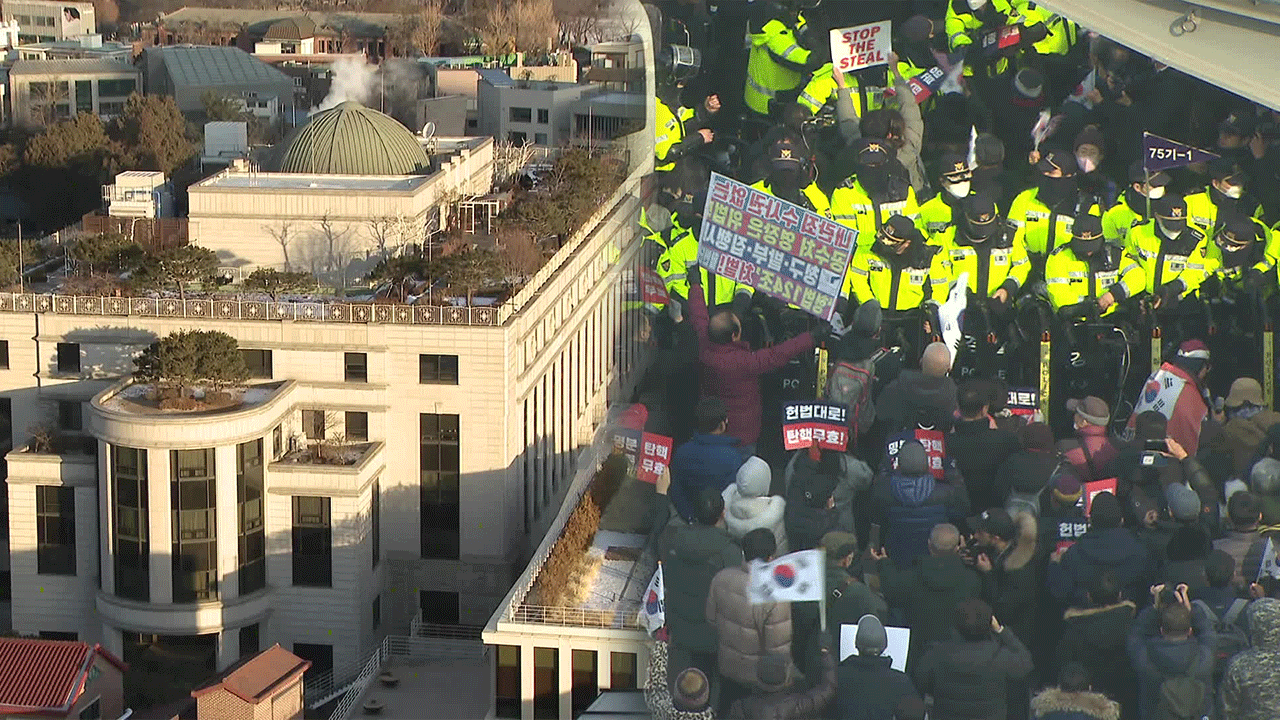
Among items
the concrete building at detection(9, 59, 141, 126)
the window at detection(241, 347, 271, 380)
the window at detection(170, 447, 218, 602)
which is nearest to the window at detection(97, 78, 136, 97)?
the concrete building at detection(9, 59, 141, 126)

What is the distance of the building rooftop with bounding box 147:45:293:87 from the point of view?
26.9 m

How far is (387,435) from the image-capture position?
35.1ft

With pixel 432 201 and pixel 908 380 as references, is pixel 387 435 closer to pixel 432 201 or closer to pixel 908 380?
pixel 432 201

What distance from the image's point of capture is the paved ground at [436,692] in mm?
9422

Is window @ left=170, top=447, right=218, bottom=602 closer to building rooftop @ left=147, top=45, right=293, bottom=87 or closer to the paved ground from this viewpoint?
the paved ground

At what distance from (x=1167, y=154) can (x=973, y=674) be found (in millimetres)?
1659

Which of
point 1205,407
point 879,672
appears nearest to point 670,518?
point 879,672

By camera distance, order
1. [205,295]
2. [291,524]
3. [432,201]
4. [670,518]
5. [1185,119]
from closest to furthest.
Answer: [1185,119], [670,518], [291,524], [205,295], [432,201]

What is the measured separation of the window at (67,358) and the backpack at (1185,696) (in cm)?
605

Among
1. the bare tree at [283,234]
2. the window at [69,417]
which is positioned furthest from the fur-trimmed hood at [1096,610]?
the bare tree at [283,234]

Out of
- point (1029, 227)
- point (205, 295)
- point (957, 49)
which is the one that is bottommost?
point (205, 295)

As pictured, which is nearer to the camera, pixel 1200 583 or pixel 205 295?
pixel 1200 583

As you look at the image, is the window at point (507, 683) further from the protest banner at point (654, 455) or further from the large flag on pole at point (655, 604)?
the protest banner at point (654, 455)

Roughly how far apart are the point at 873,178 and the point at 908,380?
0.62 metres
